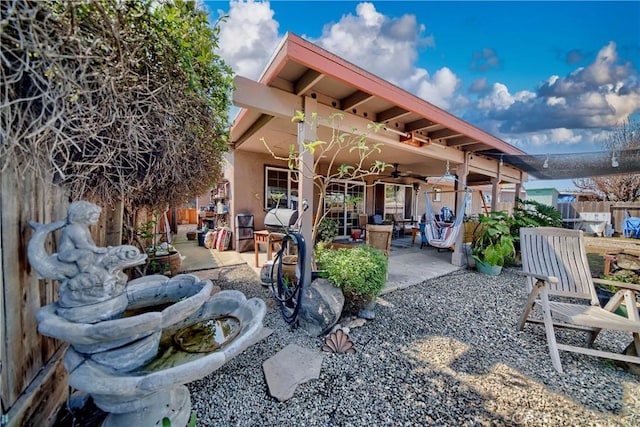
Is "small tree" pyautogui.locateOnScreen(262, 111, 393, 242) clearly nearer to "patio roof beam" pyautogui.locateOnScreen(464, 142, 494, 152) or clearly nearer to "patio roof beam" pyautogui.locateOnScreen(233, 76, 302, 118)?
"patio roof beam" pyautogui.locateOnScreen(233, 76, 302, 118)

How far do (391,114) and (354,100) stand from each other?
0.67 metres

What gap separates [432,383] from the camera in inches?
65.4

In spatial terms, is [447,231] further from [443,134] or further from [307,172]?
[307,172]

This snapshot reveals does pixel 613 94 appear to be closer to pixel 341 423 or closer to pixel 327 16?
pixel 327 16

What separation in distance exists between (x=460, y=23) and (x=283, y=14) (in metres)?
3.17

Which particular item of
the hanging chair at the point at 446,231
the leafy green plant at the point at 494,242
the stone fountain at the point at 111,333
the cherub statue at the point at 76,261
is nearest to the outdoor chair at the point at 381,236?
the hanging chair at the point at 446,231

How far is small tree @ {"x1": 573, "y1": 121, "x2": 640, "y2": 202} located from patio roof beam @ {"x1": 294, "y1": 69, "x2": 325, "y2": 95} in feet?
38.1

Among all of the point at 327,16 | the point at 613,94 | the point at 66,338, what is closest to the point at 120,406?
the point at 66,338

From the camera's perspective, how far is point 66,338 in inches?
32.0

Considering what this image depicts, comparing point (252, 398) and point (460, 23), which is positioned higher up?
point (460, 23)

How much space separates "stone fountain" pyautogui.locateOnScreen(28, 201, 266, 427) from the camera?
82 cm

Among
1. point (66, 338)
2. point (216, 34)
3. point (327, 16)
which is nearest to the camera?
point (66, 338)

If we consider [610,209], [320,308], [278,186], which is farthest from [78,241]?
[610,209]

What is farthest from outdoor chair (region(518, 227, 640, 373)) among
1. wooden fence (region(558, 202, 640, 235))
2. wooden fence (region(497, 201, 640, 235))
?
wooden fence (region(558, 202, 640, 235))
